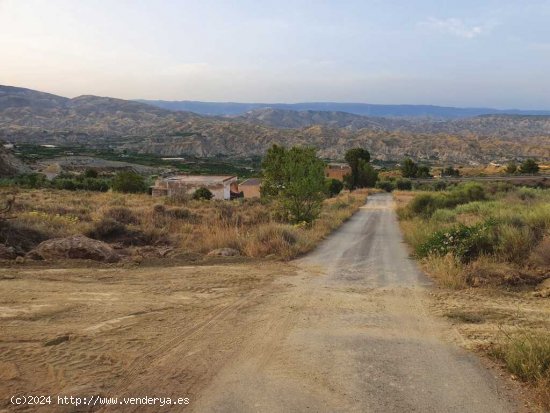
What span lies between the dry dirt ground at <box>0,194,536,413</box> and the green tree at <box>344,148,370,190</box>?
233 feet

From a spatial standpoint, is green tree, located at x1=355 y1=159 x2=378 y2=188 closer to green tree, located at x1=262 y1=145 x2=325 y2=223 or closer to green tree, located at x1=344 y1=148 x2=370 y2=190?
green tree, located at x1=344 y1=148 x2=370 y2=190

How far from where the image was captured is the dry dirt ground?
Result: 5.10 meters

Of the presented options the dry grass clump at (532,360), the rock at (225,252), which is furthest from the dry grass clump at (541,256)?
the rock at (225,252)

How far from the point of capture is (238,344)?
655cm

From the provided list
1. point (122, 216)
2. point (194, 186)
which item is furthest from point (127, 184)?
point (122, 216)

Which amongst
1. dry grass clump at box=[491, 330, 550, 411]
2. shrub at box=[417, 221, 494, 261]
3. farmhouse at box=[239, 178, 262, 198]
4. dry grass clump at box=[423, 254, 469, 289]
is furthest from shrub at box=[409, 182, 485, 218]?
farmhouse at box=[239, 178, 262, 198]

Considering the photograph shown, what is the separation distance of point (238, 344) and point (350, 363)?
4.95ft

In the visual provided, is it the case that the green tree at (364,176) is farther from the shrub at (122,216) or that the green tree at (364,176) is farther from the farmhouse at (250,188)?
the shrub at (122,216)

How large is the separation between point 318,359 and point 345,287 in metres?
4.36

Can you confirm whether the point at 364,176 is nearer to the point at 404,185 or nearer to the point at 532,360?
the point at 404,185

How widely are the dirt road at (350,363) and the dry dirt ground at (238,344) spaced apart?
0.02 meters

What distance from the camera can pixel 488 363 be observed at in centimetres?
606

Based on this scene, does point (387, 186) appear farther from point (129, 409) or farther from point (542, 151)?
point (542, 151)

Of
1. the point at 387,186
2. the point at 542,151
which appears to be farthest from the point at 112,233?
the point at 542,151
